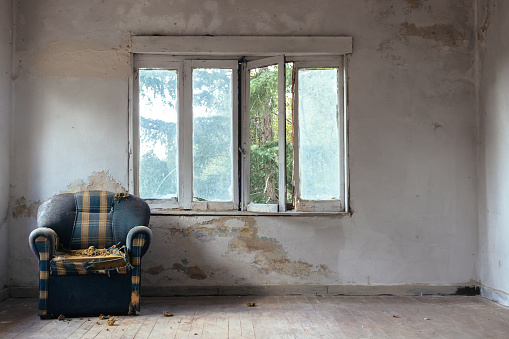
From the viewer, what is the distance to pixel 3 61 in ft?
15.4

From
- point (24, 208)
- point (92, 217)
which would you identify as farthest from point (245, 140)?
point (24, 208)

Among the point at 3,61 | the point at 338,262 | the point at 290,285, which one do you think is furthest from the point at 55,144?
the point at 338,262

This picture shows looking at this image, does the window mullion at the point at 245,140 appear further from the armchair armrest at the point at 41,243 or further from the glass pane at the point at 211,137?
the armchair armrest at the point at 41,243

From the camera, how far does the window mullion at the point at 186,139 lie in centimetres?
500

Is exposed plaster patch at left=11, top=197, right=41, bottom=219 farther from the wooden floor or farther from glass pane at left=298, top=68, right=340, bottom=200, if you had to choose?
glass pane at left=298, top=68, right=340, bottom=200

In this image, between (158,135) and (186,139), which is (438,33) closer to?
(186,139)

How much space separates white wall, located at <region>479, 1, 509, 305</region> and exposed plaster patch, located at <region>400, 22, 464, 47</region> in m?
0.24

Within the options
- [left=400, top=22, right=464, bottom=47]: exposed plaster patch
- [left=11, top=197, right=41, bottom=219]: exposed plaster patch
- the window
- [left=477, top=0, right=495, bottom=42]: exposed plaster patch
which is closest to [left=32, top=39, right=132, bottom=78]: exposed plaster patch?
the window

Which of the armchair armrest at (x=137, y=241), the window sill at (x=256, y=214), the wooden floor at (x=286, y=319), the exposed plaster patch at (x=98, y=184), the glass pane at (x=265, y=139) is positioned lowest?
the wooden floor at (x=286, y=319)

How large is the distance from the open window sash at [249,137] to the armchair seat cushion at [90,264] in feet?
5.00

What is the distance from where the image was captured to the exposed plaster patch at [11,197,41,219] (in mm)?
4828

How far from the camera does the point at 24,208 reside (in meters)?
4.84

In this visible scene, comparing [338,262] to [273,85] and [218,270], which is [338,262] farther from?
[273,85]

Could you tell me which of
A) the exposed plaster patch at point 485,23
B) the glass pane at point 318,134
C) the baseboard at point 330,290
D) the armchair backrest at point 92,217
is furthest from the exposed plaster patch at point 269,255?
the exposed plaster patch at point 485,23
